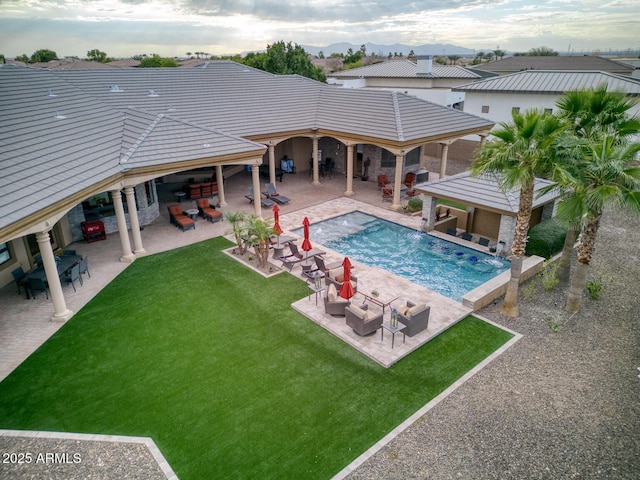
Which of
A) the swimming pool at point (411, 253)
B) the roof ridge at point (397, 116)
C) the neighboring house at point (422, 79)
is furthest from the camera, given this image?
the neighboring house at point (422, 79)

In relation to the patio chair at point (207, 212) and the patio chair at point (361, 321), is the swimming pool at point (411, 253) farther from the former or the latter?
the patio chair at point (207, 212)

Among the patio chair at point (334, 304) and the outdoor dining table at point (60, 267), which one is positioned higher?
the outdoor dining table at point (60, 267)

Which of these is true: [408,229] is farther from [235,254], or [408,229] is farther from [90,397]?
[90,397]

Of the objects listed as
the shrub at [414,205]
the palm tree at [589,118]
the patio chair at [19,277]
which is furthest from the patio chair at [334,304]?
the shrub at [414,205]

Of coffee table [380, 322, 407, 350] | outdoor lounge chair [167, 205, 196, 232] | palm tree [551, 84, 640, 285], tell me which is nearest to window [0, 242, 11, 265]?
outdoor lounge chair [167, 205, 196, 232]

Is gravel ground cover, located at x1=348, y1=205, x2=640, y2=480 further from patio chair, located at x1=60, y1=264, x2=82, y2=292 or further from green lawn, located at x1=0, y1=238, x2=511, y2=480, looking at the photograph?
patio chair, located at x1=60, y1=264, x2=82, y2=292
